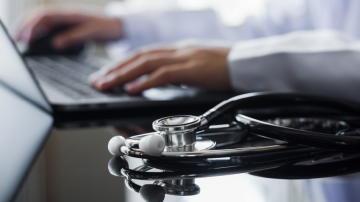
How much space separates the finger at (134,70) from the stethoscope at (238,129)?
9.5 inches

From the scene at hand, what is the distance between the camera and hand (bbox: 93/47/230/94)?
48 centimetres

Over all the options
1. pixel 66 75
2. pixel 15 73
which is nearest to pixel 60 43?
pixel 66 75

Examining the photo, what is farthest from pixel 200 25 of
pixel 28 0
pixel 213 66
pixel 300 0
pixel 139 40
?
pixel 28 0

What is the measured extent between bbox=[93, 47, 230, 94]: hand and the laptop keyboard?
0.09 ft

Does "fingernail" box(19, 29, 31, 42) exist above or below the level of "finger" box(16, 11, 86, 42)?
below

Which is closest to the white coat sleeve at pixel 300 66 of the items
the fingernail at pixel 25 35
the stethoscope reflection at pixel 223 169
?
the stethoscope reflection at pixel 223 169

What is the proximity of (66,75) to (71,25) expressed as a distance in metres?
0.52

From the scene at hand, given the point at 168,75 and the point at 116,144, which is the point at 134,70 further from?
the point at 116,144

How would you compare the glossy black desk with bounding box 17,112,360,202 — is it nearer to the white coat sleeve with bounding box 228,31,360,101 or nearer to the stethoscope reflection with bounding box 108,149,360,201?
the stethoscope reflection with bounding box 108,149,360,201

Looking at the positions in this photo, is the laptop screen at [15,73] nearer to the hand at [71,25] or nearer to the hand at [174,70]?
the hand at [174,70]

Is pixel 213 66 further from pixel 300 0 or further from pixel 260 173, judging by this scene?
pixel 300 0

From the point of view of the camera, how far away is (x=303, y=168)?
214 mm

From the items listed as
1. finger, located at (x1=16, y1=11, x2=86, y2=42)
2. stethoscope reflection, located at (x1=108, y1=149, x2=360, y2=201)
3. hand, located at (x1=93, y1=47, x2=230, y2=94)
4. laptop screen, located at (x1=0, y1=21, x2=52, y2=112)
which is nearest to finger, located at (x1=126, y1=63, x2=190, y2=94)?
hand, located at (x1=93, y1=47, x2=230, y2=94)

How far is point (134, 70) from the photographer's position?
1.70ft
